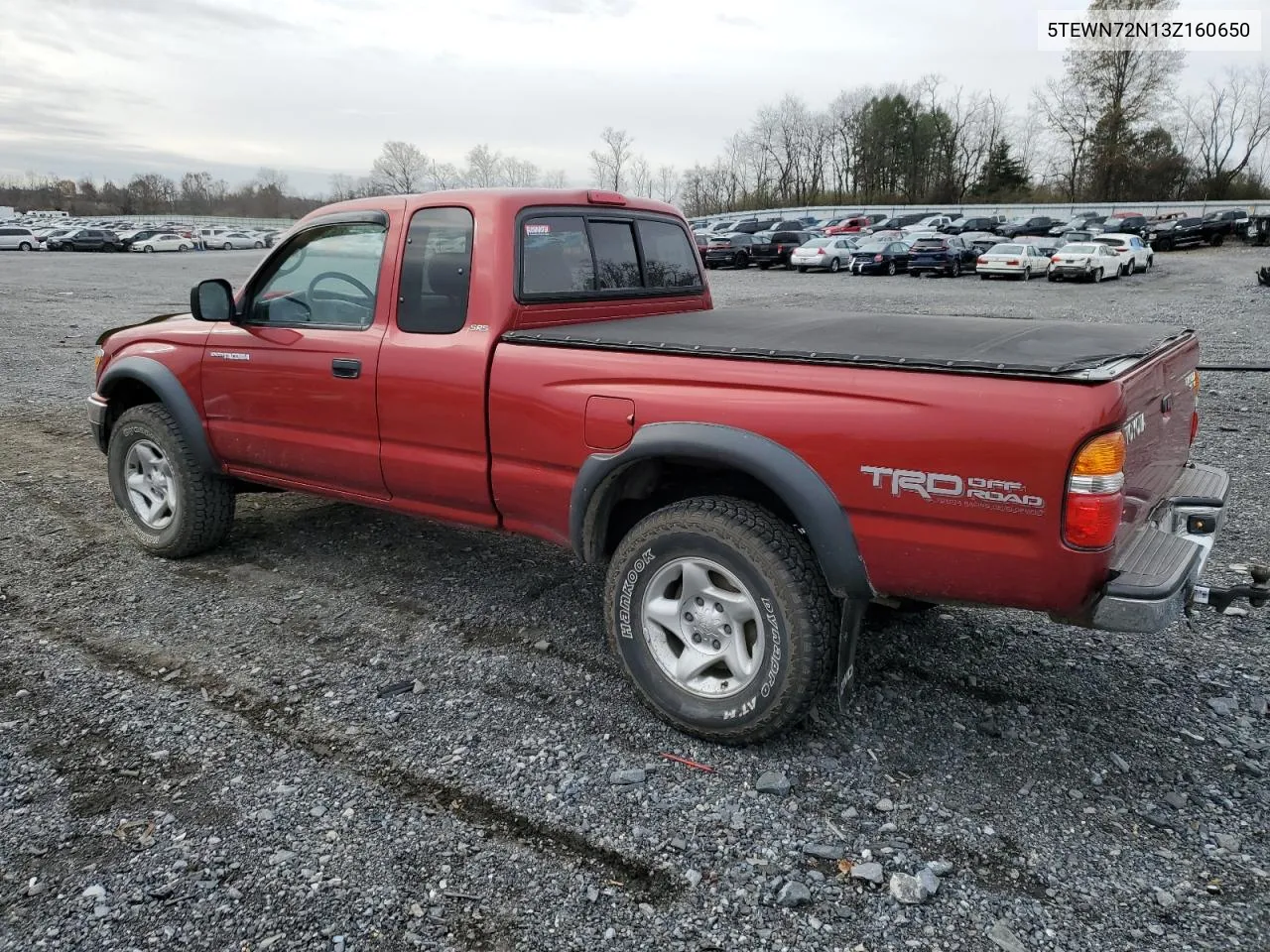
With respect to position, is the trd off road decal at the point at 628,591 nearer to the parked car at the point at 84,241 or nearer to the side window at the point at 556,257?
the side window at the point at 556,257

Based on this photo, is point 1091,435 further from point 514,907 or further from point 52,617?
point 52,617

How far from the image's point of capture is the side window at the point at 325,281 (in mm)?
4215

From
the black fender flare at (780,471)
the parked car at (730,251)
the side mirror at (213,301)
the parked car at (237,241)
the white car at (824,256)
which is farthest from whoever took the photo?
the parked car at (237,241)

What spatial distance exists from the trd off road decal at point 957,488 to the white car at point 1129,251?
31793 millimetres

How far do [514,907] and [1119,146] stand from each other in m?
80.3

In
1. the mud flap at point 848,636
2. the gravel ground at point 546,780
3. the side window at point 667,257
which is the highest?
the side window at point 667,257

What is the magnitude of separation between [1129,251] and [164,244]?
48932 millimetres

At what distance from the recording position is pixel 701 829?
2.84 meters

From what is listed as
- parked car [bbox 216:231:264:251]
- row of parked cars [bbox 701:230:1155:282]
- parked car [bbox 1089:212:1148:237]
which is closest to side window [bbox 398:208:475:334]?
row of parked cars [bbox 701:230:1155:282]

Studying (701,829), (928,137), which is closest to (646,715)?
(701,829)

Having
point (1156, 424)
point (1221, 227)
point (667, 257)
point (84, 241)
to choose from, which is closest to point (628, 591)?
point (1156, 424)

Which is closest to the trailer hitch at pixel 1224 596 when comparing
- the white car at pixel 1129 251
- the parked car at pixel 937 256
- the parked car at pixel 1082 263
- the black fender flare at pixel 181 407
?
the black fender flare at pixel 181 407

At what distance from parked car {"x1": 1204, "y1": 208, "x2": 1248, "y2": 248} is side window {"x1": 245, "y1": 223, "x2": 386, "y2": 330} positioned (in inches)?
1866

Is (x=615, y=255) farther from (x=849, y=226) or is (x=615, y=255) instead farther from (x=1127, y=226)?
(x=1127, y=226)
